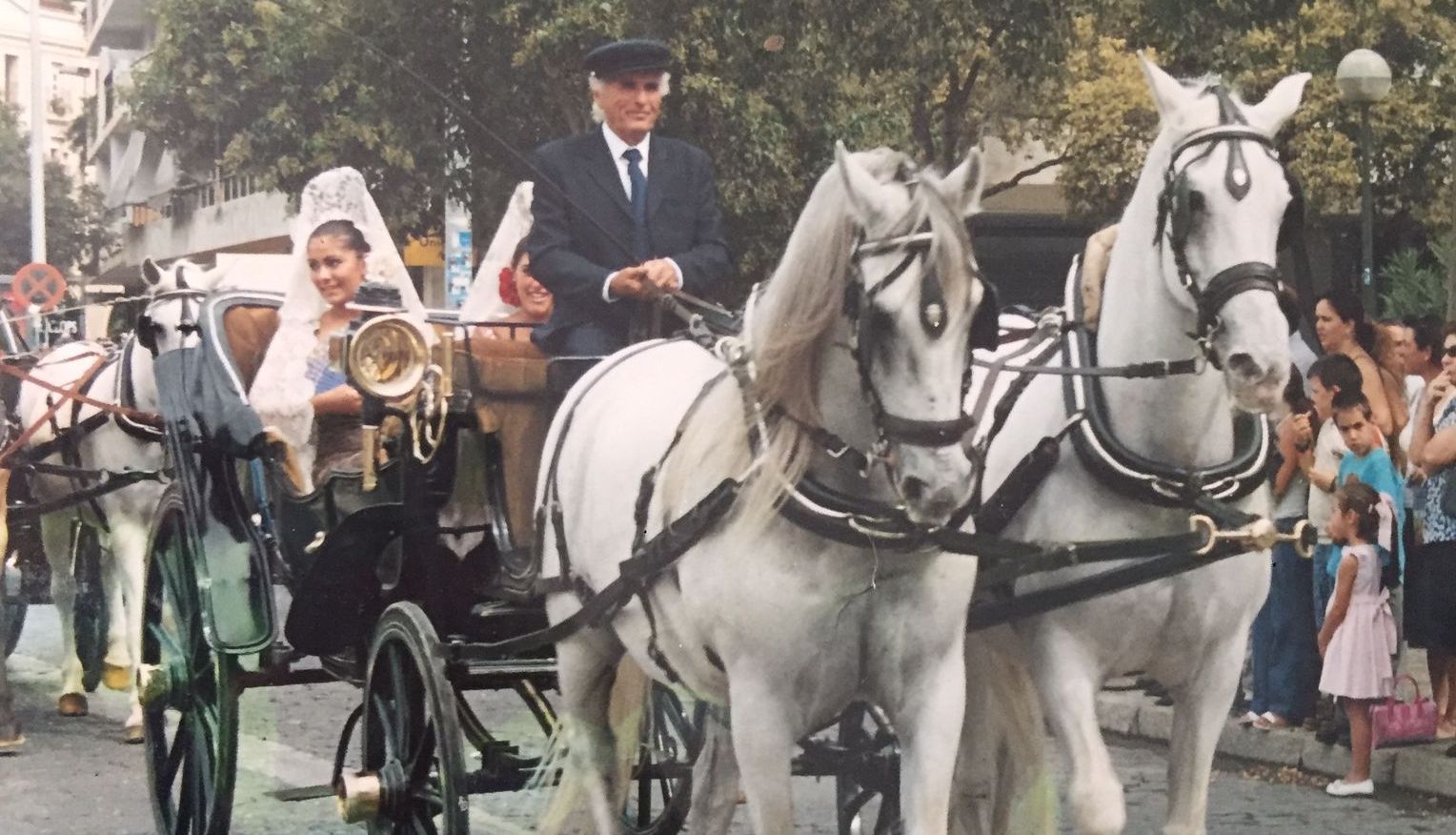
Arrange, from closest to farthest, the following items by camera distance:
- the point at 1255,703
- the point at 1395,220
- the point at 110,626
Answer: the point at 1255,703, the point at 110,626, the point at 1395,220

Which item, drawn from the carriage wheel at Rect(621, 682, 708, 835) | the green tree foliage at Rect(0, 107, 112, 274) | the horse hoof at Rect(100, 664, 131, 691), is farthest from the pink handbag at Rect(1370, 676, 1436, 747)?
the green tree foliage at Rect(0, 107, 112, 274)

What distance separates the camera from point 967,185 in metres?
4.60

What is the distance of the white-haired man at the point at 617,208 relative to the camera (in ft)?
21.0

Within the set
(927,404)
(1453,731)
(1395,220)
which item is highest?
(1395,220)

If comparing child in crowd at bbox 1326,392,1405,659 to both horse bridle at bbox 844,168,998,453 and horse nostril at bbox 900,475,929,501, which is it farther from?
horse nostril at bbox 900,475,929,501

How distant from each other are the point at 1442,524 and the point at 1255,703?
137 cm

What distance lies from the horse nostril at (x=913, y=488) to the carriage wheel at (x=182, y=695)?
10.6 feet

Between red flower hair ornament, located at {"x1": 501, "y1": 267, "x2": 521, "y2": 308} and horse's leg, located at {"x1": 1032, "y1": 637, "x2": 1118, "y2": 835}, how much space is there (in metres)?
2.96

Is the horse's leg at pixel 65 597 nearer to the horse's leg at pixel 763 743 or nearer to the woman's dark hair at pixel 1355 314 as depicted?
the woman's dark hair at pixel 1355 314

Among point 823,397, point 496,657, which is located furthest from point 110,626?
point 823,397

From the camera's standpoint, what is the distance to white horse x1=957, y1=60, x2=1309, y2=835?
17.0 ft

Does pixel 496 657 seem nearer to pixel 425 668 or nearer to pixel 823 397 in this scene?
pixel 425 668

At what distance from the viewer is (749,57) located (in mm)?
19484

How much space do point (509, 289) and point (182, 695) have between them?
179cm
